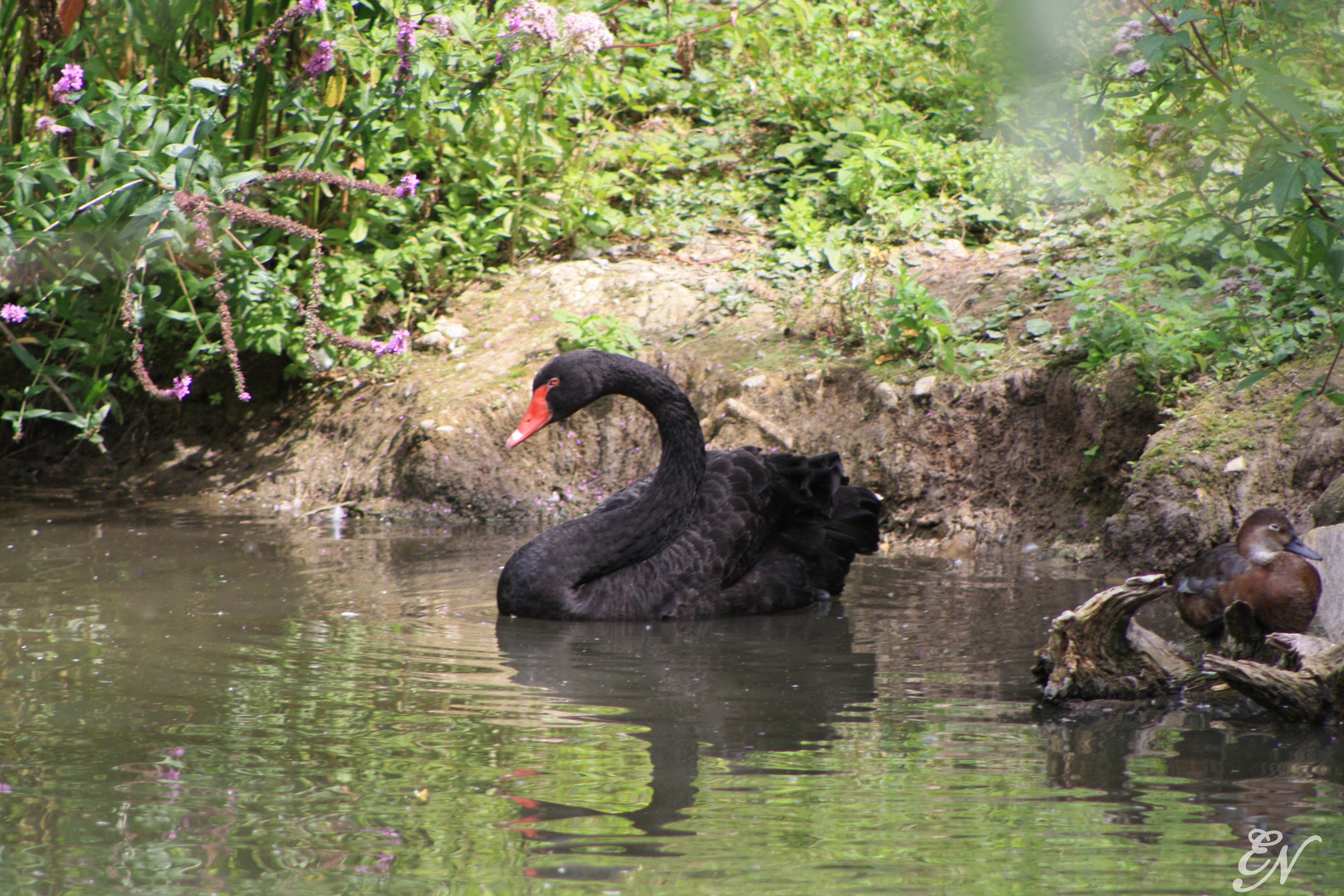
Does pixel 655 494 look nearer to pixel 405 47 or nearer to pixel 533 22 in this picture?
pixel 405 47

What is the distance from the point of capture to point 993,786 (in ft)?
10.7

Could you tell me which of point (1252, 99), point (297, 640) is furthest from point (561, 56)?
point (1252, 99)

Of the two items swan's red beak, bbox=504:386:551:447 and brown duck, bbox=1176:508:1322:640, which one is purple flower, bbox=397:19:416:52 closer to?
swan's red beak, bbox=504:386:551:447

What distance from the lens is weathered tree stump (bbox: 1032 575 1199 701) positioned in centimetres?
410

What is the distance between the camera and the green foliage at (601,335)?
8.29m

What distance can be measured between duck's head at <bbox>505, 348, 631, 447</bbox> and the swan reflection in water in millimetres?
973

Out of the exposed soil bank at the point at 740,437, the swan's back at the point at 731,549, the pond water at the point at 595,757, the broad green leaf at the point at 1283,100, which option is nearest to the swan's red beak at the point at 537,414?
the swan's back at the point at 731,549

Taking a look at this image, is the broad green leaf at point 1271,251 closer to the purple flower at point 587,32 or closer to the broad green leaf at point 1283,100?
the broad green leaf at point 1283,100

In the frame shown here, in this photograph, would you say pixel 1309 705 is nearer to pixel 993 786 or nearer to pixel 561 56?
pixel 993 786

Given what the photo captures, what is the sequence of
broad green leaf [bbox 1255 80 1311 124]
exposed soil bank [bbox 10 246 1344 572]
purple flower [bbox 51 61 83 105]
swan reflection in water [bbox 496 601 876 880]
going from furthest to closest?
purple flower [bbox 51 61 83 105] → exposed soil bank [bbox 10 246 1344 572] → swan reflection in water [bbox 496 601 876 880] → broad green leaf [bbox 1255 80 1311 124]

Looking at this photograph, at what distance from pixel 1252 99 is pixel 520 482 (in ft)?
17.1

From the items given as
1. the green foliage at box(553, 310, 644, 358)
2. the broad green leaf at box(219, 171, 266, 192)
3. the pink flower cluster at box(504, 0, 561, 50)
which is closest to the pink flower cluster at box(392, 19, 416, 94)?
the pink flower cluster at box(504, 0, 561, 50)

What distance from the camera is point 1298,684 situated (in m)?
3.79

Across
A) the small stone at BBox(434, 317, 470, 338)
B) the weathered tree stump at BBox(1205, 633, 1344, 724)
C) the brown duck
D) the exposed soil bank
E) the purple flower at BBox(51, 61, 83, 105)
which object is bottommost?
the weathered tree stump at BBox(1205, 633, 1344, 724)
